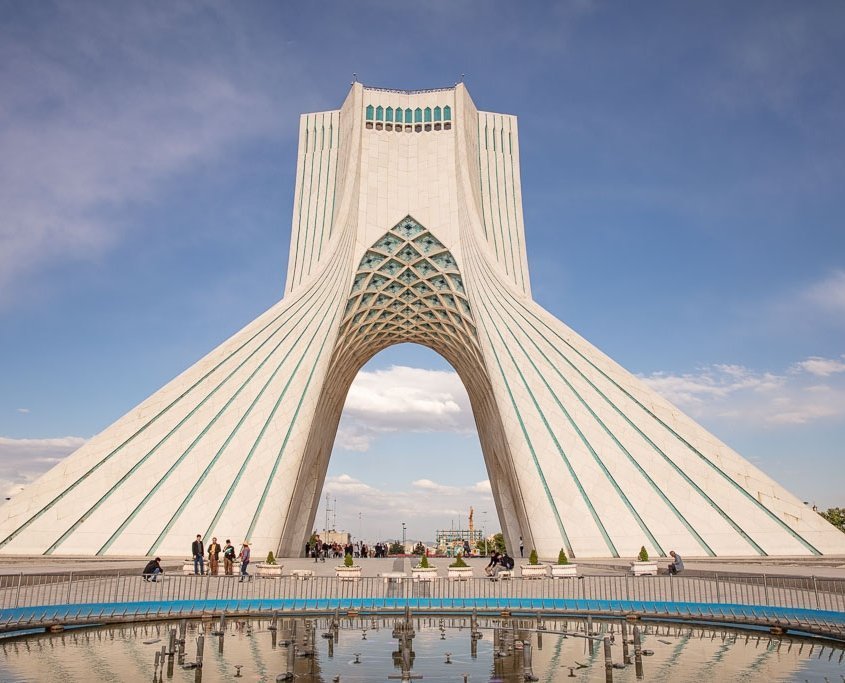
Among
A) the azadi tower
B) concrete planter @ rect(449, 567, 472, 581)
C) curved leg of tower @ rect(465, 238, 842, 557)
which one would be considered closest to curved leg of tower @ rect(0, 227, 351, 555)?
the azadi tower

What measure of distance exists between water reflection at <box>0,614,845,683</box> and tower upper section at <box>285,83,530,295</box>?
66.4 feet

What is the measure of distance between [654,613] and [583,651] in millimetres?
3117

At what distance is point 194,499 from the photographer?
67.4ft

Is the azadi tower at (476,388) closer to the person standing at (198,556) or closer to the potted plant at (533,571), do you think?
the person standing at (198,556)

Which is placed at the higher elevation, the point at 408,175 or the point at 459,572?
the point at 408,175

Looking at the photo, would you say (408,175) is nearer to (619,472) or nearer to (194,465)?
(194,465)

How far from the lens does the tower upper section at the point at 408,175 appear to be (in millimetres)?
30250

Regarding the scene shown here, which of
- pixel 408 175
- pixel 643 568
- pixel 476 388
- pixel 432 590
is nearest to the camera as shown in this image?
pixel 432 590

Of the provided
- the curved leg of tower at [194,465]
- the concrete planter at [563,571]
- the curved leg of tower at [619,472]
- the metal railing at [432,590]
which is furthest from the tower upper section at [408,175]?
the metal railing at [432,590]

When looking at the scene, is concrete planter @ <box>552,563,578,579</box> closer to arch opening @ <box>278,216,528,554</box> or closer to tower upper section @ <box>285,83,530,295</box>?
arch opening @ <box>278,216,528,554</box>

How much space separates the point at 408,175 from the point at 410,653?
26.1m

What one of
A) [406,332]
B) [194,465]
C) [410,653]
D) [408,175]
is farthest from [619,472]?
[408,175]

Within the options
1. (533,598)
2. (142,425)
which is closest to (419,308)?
(142,425)

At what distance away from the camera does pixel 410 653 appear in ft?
26.5
